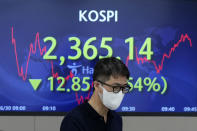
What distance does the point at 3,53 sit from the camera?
2.66 m

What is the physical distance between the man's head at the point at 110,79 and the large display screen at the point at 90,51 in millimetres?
1334

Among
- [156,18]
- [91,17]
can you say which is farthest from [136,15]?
[91,17]

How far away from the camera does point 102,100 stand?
1341mm

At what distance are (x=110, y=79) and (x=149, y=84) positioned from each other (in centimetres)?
146

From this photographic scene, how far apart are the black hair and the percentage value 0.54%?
1.42 meters

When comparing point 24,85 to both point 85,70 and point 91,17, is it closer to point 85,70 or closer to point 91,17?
point 85,70

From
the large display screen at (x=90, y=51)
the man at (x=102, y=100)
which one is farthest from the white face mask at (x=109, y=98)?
the large display screen at (x=90, y=51)

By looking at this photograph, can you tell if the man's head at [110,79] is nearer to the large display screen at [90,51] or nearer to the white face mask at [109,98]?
the white face mask at [109,98]

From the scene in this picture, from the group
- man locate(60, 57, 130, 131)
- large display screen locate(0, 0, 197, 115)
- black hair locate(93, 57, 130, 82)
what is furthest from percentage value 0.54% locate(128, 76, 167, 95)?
black hair locate(93, 57, 130, 82)

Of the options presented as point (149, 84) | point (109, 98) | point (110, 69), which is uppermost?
point (110, 69)

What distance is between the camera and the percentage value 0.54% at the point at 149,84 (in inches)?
106

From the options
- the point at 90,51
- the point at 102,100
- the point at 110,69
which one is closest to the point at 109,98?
the point at 102,100

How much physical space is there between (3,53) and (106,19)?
0.90 metres

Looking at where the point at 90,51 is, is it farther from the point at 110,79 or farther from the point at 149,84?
the point at 110,79
